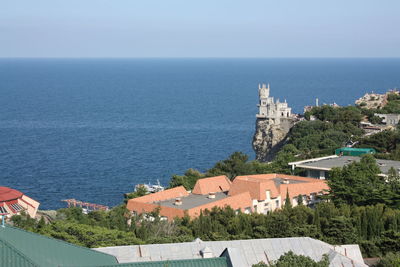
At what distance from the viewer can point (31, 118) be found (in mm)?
94000

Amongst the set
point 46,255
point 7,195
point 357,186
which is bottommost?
point 357,186

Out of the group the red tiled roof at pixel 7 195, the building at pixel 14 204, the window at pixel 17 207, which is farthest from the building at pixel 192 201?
the red tiled roof at pixel 7 195

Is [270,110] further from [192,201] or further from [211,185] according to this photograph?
[192,201]

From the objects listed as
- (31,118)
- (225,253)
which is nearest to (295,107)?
(31,118)

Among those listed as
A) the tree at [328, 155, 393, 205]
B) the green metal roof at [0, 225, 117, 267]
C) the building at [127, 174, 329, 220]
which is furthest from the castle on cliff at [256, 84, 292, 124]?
the green metal roof at [0, 225, 117, 267]

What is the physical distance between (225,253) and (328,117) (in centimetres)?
4826

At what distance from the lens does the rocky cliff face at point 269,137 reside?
199 feet

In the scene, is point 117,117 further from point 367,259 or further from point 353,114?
point 367,259

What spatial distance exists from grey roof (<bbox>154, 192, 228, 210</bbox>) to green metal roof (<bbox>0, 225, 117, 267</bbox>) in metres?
15.1

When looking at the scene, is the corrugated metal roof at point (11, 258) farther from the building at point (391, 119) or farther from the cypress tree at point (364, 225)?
the building at point (391, 119)

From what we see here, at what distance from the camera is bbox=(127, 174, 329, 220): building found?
105 ft

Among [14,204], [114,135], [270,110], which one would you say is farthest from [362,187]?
[114,135]

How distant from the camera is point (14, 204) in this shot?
3073 cm

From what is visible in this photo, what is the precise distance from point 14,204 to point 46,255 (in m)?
16.6
